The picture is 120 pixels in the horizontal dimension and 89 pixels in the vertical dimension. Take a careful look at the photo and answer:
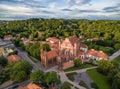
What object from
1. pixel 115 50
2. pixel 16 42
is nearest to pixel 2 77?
pixel 16 42

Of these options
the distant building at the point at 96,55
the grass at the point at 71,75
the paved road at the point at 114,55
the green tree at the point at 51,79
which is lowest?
the paved road at the point at 114,55

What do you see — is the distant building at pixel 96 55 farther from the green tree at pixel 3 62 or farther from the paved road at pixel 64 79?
the green tree at pixel 3 62

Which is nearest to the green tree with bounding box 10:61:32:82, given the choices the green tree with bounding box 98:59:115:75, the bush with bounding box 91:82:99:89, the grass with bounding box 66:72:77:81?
the grass with bounding box 66:72:77:81

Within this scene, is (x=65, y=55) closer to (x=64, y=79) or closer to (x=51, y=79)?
(x=64, y=79)

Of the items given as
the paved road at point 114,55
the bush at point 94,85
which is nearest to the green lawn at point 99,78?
the bush at point 94,85

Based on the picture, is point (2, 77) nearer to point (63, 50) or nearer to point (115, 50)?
point (63, 50)

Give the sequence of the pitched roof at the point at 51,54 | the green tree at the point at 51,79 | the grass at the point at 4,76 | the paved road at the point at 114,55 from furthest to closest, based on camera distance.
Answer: the paved road at the point at 114,55 < the pitched roof at the point at 51,54 < the grass at the point at 4,76 < the green tree at the point at 51,79

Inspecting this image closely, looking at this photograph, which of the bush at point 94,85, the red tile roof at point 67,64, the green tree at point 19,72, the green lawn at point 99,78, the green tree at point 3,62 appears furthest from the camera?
the red tile roof at point 67,64

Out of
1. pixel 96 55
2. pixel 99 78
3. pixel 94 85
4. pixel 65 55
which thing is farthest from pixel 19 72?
pixel 96 55
